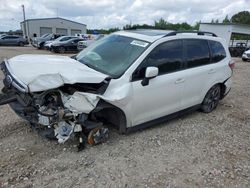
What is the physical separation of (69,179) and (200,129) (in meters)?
2.65

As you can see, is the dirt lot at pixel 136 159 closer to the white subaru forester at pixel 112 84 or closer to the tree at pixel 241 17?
the white subaru forester at pixel 112 84

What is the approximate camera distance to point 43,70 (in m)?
3.22

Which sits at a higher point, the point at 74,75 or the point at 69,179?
the point at 74,75

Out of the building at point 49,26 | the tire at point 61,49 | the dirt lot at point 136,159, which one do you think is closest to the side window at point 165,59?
the dirt lot at point 136,159

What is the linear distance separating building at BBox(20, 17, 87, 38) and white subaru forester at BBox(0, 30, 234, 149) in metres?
50.4

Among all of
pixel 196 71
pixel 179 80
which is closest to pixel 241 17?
pixel 196 71

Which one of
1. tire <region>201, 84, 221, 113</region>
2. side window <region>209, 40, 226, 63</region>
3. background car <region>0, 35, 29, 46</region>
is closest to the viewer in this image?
side window <region>209, 40, 226, 63</region>

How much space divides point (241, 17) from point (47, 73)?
251 ft

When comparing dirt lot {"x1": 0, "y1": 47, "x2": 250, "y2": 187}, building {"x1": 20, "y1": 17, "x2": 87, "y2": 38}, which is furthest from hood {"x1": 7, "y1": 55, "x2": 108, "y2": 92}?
building {"x1": 20, "y1": 17, "x2": 87, "y2": 38}

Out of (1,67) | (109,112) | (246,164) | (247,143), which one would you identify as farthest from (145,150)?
(1,67)

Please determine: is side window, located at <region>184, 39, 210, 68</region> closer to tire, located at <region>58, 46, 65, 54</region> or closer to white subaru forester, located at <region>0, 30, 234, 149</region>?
white subaru forester, located at <region>0, 30, 234, 149</region>

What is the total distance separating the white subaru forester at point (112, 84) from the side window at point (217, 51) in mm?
107

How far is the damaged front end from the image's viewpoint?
311 cm

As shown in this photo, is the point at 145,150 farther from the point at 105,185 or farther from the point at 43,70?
the point at 43,70
